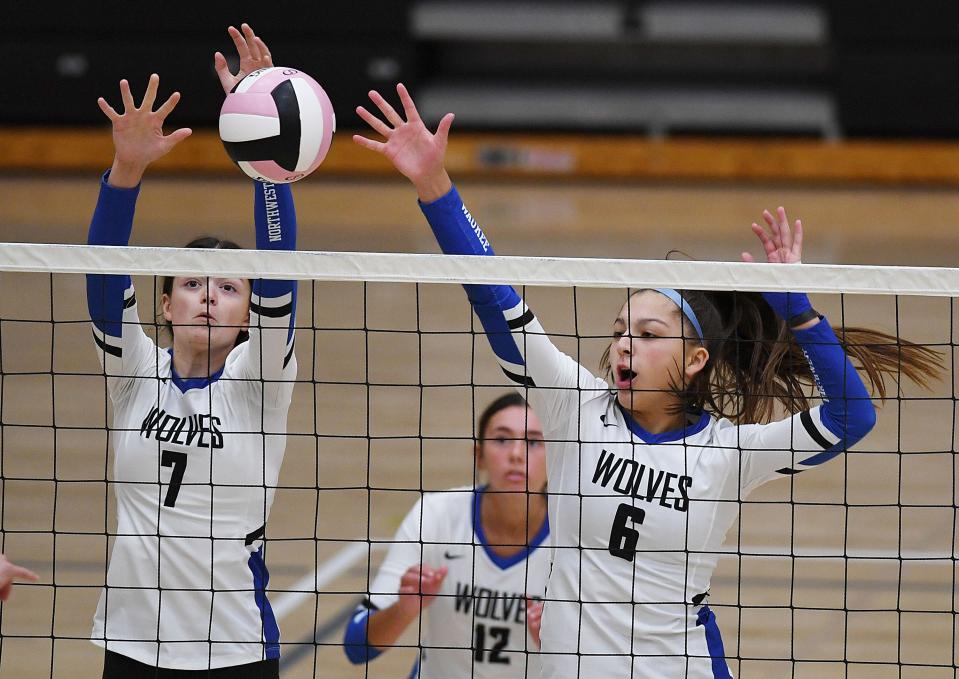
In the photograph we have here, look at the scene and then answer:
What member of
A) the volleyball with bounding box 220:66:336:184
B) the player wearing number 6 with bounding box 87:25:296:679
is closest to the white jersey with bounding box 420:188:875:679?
the volleyball with bounding box 220:66:336:184

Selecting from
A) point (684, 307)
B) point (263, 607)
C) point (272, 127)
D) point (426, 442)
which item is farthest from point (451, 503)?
point (426, 442)

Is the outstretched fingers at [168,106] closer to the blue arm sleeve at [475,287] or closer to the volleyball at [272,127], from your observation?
the volleyball at [272,127]

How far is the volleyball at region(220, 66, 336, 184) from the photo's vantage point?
3008mm

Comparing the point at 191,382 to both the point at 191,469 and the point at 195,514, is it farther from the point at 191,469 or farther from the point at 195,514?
the point at 195,514

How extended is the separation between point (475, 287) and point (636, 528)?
69 centimetres

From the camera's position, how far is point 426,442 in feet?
23.9

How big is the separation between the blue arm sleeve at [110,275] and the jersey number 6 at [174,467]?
35 centimetres

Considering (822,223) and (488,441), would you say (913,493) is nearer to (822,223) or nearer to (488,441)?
(488,441)

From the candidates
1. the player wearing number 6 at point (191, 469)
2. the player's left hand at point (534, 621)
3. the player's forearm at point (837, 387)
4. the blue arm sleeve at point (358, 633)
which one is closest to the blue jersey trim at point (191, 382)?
the player wearing number 6 at point (191, 469)

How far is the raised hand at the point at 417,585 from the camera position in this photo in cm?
368

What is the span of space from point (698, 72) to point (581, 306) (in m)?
7.07

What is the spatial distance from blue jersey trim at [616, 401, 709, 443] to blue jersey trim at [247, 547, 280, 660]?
1.01 meters

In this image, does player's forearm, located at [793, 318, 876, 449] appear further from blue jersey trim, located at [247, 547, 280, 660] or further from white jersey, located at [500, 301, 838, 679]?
blue jersey trim, located at [247, 547, 280, 660]

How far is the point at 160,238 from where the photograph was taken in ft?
37.5
